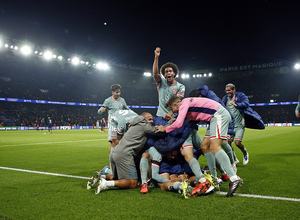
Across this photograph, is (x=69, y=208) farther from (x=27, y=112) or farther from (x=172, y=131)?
(x=27, y=112)

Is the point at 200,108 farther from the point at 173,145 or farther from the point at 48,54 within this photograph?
the point at 48,54

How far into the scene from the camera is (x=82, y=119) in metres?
43.9

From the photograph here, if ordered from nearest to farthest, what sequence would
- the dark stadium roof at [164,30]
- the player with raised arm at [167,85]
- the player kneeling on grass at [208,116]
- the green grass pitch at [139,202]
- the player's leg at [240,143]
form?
1. the green grass pitch at [139,202]
2. the player kneeling on grass at [208,116]
3. the player with raised arm at [167,85]
4. the player's leg at [240,143]
5. the dark stadium roof at [164,30]

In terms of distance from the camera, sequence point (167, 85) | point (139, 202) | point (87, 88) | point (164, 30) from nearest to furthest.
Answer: point (139, 202)
point (167, 85)
point (164, 30)
point (87, 88)

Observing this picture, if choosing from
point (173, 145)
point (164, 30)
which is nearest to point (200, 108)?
point (173, 145)

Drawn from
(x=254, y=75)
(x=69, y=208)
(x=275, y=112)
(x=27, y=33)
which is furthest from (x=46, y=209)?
(x=254, y=75)

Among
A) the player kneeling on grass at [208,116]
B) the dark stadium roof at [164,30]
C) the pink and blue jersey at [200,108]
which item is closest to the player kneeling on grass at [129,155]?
the player kneeling on grass at [208,116]

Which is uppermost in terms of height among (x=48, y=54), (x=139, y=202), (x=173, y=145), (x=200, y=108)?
(x=48, y=54)

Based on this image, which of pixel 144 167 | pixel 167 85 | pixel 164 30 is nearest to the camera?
pixel 144 167

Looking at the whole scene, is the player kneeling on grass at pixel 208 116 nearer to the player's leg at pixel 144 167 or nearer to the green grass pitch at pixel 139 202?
the player's leg at pixel 144 167

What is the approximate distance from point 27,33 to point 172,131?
37.9 metres

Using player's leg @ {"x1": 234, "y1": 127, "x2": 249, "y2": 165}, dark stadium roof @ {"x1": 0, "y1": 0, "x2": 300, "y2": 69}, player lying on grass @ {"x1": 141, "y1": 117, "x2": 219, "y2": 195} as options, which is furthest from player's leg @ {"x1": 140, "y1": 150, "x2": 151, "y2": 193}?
dark stadium roof @ {"x1": 0, "y1": 0, "x2": 300, "y2": 69}

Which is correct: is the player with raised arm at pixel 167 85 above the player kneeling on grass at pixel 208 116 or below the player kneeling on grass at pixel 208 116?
above

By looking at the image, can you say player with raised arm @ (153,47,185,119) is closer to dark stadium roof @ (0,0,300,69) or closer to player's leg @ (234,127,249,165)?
player's leg @ (234,127,249,165)
